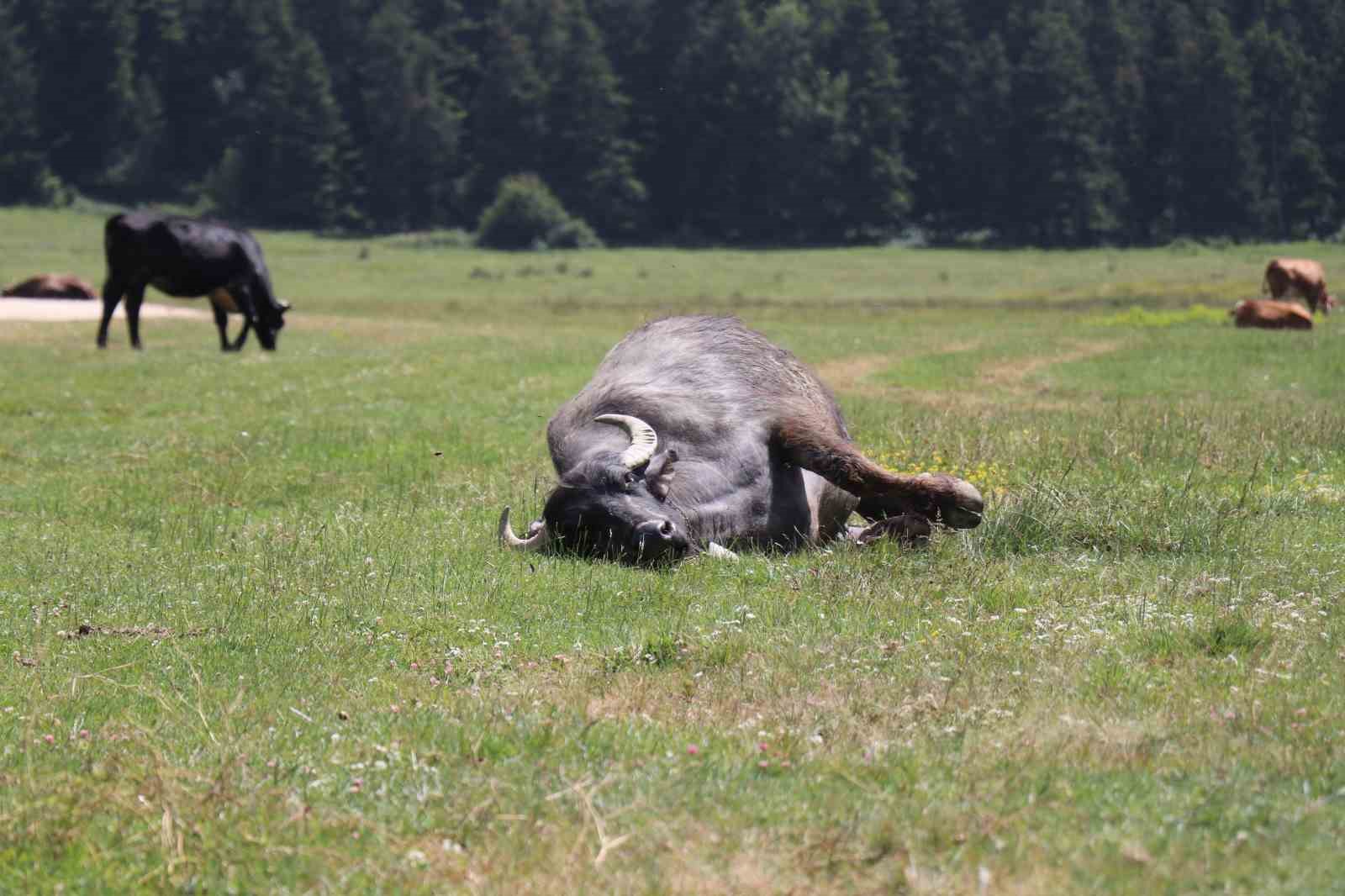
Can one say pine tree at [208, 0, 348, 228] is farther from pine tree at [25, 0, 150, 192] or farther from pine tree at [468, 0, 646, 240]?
pine tree at [468, 0, 646, 240]

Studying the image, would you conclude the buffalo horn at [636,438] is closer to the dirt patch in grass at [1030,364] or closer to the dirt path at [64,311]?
the dirt patch in grass at [1030,364]

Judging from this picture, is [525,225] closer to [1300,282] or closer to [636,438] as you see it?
[1300,282]

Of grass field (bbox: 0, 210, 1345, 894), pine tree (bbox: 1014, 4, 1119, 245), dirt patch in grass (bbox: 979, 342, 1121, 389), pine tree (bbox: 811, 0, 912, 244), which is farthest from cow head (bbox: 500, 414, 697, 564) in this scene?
pine tree (bbox: 811, 0, 912, 244)

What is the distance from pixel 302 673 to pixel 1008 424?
10.3 metres

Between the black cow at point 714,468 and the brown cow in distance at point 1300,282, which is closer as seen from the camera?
the black cow at point 714,468

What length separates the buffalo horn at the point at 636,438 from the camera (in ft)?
30.7

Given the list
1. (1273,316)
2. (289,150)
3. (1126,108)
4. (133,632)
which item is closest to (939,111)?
(1126,108)

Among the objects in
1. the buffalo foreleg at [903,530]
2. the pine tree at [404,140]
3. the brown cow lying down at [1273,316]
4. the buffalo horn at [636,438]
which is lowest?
the brown cow lying down at [1273,316]

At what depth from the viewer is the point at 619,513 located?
9180 millimetres

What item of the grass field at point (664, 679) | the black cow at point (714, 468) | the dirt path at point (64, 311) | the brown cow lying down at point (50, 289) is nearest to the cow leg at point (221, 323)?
the dirt path at point (64, 311)

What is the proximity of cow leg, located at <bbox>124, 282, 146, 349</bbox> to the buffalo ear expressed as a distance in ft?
65.7

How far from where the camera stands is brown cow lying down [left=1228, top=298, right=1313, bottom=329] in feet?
98.9

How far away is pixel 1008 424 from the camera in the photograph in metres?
16.0

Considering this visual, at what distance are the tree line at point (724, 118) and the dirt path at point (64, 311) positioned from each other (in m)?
59.8
